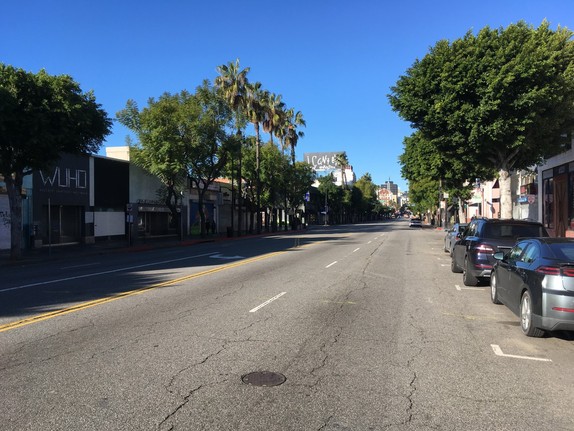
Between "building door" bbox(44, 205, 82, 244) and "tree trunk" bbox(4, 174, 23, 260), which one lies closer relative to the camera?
"tree trunk" bbox(4, 174, 23, 260)

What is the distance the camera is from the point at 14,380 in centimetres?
507

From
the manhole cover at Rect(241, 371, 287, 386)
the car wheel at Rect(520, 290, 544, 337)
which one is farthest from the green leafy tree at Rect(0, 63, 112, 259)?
the car wheel at Rect(520, 290, 544, 337)

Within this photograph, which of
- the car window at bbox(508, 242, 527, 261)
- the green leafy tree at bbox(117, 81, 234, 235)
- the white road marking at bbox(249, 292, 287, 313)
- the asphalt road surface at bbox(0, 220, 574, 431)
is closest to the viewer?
the asphalt road surface at bbox(0, 220, 574, 431)

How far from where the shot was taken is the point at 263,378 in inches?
206

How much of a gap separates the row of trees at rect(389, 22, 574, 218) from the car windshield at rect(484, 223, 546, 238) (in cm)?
559

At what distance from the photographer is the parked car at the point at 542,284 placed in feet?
21.1

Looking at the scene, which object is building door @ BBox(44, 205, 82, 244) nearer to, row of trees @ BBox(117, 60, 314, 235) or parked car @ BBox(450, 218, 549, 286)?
row of trees @ BBox(117, 60, 314, 235)

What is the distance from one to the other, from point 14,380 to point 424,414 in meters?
4.24

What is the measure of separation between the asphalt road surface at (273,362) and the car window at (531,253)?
1.18 m

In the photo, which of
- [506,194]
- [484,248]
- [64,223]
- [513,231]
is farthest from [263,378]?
[64,223]

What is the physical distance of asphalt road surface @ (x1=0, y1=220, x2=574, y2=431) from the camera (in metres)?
4.29

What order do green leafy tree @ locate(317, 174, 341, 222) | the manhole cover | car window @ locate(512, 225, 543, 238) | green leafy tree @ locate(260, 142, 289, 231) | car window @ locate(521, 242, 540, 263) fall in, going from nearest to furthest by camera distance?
the manhole cover → car window @ locate(521, 242, 540, 263) → car window @ locate(512, 225, 543, 238) → green leafy tree @ locate(260, 142, 289, 231) → green leafy tree @ locate(317, 174, 341, 222)

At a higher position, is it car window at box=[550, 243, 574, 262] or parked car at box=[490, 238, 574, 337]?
car window at box=[550, 243, 574, 262]

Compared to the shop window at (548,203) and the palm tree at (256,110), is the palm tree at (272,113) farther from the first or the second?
the shop window at (548,203)
